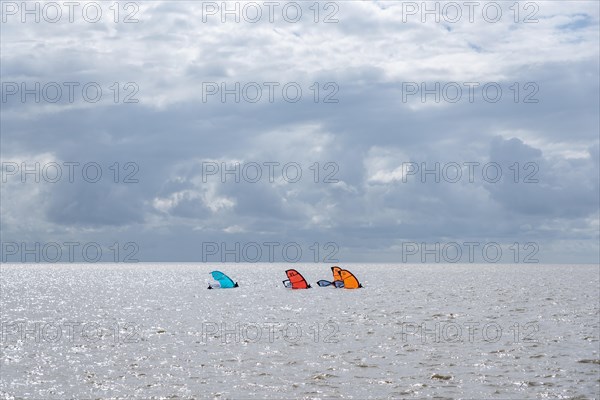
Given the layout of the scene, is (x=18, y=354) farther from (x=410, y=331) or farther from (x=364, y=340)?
(x=410, y=331)

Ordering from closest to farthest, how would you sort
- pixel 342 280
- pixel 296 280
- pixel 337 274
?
pixel 296 280 → pixel 337 274 → pixel 342 280

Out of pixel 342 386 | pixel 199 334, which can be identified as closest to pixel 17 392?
pixel 342 386

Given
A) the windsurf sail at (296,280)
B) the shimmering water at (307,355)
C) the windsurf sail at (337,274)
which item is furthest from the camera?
the windsurf sail at (337,274)

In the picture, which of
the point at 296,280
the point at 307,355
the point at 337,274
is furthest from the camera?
the point at 337,274

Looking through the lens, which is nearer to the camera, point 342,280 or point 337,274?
point 337,274

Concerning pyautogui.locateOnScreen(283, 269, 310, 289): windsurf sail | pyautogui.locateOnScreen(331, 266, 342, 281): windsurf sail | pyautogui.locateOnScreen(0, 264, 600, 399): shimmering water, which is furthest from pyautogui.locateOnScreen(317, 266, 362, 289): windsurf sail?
pyautogui.locateOnScreen(0, 264, 600, 399): shimmering water

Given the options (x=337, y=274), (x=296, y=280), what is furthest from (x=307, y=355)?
(x=337, y=274)

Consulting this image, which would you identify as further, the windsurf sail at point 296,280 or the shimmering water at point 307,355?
the windsurf sail at point 296,280

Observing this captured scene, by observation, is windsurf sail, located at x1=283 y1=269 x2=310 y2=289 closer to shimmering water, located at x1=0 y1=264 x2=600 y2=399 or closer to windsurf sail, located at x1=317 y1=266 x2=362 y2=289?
windsurf sail, located at x1=317 y1=266 x2=362 y2=289

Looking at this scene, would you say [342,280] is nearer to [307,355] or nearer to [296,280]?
[296,280]

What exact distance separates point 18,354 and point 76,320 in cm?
2630

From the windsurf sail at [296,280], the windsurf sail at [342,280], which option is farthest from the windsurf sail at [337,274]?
the windsurf sail at [296,280]

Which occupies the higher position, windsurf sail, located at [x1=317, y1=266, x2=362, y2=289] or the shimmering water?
windsurf sail, located at [x1=317, y1=266, x2=362, y2=289]

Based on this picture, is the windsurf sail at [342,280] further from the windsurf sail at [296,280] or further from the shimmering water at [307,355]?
the shimmering water at [307,355]
